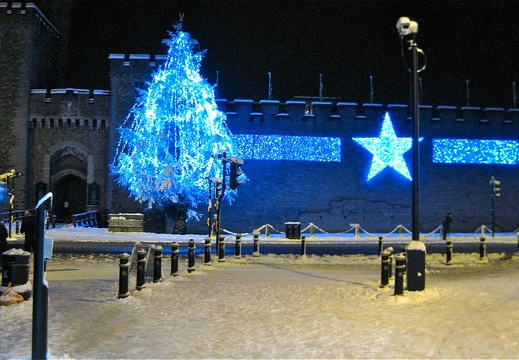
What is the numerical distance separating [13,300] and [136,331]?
9.47 ft

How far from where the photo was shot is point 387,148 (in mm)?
31453

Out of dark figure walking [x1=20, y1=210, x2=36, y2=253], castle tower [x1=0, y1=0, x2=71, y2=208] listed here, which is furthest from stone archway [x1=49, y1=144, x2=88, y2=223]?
dark figure walking [x1=20, y1=210, x2=36, y2=253]

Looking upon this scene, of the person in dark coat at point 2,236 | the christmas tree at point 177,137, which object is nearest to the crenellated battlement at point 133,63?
the christmas tree at point 177,137

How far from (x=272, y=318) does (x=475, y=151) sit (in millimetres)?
26983

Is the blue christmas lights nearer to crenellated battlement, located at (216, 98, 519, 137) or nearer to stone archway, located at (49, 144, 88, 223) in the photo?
crenellated battlement, located at (216, 98, 519, 137)

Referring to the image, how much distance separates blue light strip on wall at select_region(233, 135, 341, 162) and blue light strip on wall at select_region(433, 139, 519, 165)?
6.09 meters

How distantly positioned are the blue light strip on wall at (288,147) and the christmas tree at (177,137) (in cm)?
157

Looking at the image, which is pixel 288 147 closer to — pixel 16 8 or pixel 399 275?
pixel 16 8

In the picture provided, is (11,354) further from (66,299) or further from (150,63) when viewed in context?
(150,63)

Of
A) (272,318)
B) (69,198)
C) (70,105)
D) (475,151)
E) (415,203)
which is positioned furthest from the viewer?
(69,198)

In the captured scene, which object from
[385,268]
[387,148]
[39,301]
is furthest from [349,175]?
[39,301]

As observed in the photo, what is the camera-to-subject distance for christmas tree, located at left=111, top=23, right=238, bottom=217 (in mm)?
28141

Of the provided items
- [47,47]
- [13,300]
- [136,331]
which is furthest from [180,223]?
[136,331]

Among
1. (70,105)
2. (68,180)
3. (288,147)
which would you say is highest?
(70,105)
